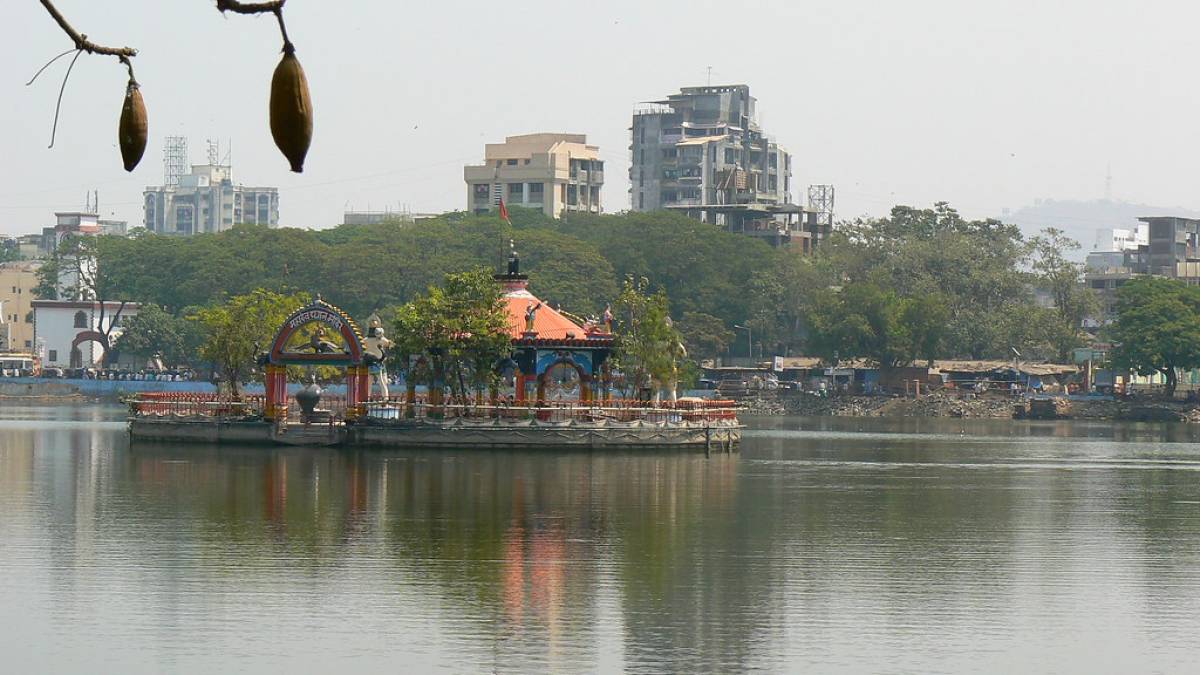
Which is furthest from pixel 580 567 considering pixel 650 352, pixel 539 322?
pixel 650 352

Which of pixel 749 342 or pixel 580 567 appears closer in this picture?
pixel 580 567

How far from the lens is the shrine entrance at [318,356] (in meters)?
56.2

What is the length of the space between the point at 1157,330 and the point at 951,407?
13420 mm

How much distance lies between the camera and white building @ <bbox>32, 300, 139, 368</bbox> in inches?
5123

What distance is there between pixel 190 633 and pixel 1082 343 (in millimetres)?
103214

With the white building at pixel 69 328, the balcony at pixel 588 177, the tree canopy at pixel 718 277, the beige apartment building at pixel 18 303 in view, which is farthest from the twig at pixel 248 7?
the balcony at pixel 588 177

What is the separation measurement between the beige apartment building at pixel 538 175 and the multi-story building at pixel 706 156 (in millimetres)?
6962

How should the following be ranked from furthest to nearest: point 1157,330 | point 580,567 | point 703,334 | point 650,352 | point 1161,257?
1. point 1161,257
2. point 703,334
3. point 1157,330
4. point 650,352
5. point 580,567

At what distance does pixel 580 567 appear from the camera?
2786cm

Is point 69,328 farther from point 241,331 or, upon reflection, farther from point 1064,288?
point 241,331

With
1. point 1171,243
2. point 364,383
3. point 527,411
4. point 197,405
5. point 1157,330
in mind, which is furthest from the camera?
point 1171,243

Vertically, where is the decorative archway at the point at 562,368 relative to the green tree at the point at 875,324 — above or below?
below

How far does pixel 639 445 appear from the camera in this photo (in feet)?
187

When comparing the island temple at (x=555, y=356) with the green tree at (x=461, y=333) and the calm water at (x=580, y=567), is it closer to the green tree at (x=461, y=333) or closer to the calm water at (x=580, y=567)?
the green tree at (x=461, y=333)
